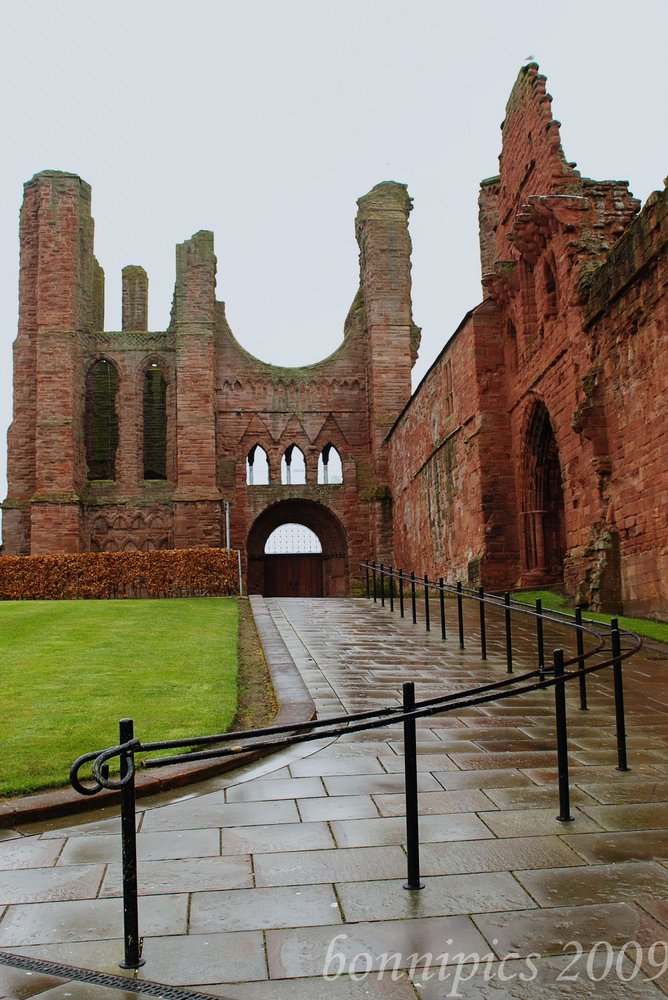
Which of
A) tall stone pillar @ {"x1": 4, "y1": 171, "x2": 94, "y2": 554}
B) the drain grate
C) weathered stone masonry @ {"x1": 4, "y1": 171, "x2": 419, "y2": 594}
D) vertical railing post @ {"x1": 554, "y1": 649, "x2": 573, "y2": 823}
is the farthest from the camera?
weathered stone masonry @ {"x1": 4, "y1": 171, "x2": 419, "y2": 594}

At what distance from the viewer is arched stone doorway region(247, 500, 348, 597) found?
3266cm

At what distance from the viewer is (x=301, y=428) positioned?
1286 inches

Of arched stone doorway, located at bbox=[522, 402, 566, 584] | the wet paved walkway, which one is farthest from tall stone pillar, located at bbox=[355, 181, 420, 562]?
the wet paved walkway

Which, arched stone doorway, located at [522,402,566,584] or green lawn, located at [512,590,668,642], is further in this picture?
arched stone doorway, located at [522,402,566,584]

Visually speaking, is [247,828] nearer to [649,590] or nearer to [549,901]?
[549,901]

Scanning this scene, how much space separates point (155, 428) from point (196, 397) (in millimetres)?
3551

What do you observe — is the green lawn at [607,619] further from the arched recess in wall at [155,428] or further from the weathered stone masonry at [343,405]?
the arched recess in wall at [155,428]

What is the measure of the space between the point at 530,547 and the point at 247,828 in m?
14.9

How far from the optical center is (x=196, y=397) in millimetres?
31047

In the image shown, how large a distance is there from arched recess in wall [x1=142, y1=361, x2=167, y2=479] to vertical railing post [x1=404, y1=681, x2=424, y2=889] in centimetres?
3054

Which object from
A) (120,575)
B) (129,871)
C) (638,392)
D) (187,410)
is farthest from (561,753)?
(187,410)

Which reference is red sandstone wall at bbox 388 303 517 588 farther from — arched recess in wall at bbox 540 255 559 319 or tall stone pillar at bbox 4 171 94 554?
tall stone pillar at bbox 4 171 94 554

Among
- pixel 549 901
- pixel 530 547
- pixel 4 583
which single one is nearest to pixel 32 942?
pixel 549 901

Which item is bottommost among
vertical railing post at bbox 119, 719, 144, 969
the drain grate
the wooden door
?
the drain grate
